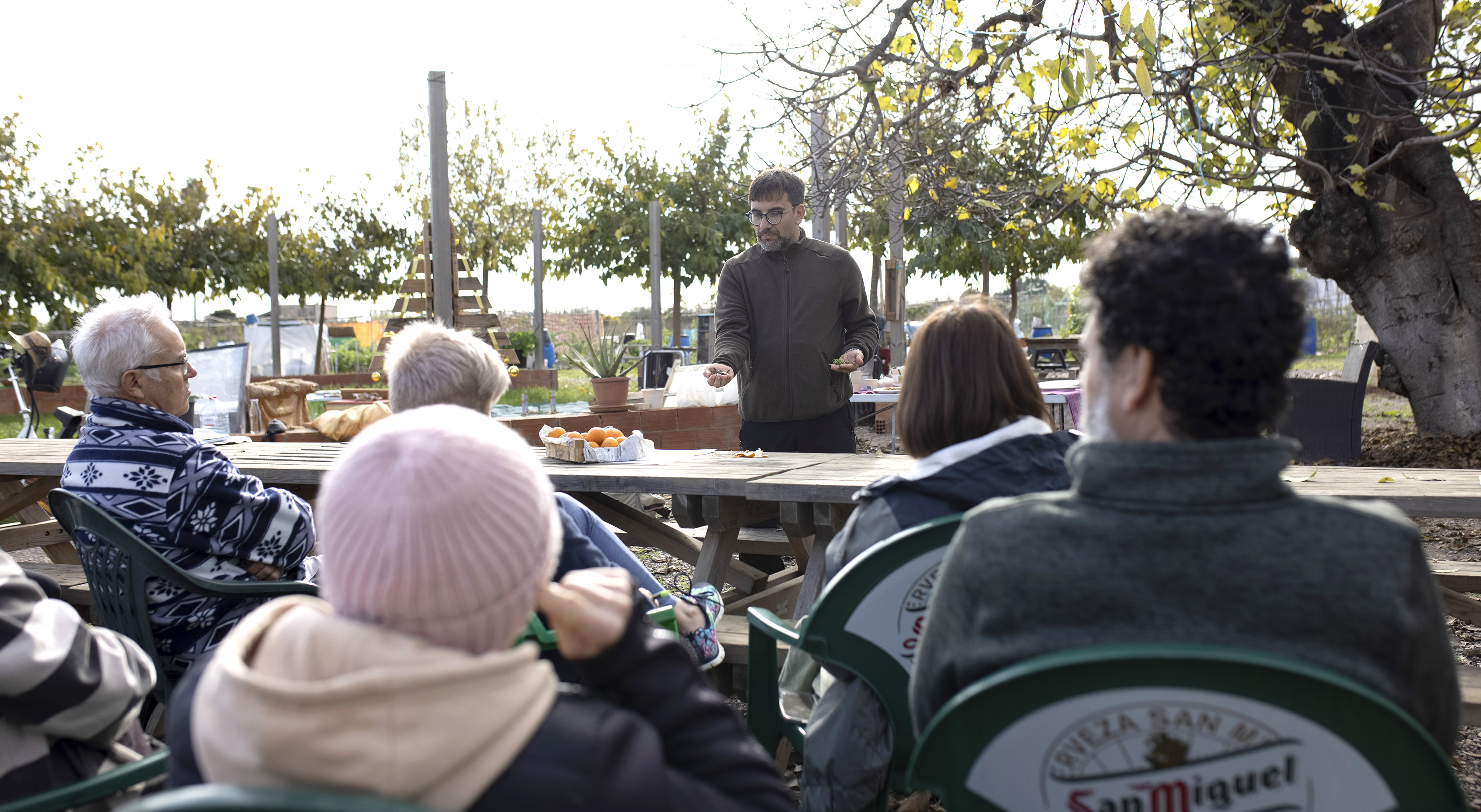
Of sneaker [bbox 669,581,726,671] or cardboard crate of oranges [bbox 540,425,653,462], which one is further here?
cardboard crate of oranges [bbox 540,425,653,462]

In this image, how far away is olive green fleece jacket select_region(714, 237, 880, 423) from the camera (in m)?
4.36

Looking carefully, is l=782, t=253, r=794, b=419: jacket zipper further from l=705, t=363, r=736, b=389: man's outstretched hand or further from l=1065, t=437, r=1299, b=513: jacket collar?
l=1065, t=437, r=1299, b=513: jacket collar

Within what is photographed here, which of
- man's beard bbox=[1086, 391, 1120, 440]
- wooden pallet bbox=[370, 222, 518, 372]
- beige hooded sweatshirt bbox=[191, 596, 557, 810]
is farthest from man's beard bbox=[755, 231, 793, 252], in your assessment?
wooden pallet bbox=[370, 222, 518, 372]

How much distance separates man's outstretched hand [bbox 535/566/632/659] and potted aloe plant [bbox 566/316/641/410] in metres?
4.62

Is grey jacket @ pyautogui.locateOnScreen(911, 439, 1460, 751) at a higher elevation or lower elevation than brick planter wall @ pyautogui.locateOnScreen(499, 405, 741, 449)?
higher

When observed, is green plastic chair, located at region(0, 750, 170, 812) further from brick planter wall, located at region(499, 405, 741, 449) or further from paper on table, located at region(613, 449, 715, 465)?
brick planter wall, located at region(499, 405, 741, 449)

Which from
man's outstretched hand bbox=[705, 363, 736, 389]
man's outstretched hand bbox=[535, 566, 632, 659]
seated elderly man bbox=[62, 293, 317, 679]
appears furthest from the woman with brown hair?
man's outstretched hand bbox=[705, 363, 736, 389]

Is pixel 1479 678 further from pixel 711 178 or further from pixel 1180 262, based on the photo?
pixel 711 178

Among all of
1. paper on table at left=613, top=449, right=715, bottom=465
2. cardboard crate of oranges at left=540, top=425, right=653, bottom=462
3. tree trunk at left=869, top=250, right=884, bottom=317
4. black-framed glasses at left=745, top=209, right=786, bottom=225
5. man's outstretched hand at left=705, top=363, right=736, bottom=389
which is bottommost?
paper on table at left=613, top=449, right=715, bottom=465

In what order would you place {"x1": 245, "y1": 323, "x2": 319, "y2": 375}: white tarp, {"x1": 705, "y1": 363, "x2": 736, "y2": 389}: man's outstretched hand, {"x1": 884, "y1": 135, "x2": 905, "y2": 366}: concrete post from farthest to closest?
{"x1": 245, "y1": 323, "x2": 319, "y2": 375}: white tarp < {"x1": 884, "y1": 135, "x2": 905, "y2": 366}: concrete post < {"x1": 705, "y1": 363, "x2": 736, "y2": 389}: man's outstretched hand

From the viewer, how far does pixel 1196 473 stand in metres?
1.09

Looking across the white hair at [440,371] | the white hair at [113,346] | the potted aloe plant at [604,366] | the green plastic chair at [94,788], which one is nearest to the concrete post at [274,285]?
the potted aloe plant at [604,366]

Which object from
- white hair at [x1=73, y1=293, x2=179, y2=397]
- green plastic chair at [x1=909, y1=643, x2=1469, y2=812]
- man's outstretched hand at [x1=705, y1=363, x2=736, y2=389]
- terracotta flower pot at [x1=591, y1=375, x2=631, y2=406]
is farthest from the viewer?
terracotta flower pot at [x1=591, y1=375, x2=631, y2=406]

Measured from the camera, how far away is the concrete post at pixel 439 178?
652 centimetres
